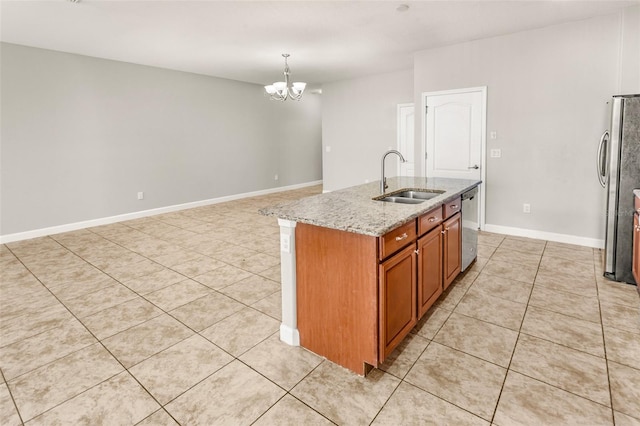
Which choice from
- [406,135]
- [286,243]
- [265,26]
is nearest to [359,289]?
[286,243]

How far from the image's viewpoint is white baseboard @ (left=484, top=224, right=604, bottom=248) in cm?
430

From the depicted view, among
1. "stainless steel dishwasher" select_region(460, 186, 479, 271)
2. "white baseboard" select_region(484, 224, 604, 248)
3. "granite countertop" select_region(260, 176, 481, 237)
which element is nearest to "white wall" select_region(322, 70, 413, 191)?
"white baseboard" select_region(484, 224, 604, 248)

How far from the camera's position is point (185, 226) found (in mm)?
5785

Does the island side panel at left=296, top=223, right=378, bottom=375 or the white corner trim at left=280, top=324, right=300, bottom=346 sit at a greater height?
the island side panel at left=296, top=223, right=378, bottom=375

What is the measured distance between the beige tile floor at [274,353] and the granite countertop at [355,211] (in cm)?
88

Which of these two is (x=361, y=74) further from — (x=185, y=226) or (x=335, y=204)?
(x=335, y=204)

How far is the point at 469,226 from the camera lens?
3.40 metres

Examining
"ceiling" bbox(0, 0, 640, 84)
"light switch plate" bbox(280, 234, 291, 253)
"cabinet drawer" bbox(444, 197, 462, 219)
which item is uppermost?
"ceiling" bbox(0, 0, 640, 84)

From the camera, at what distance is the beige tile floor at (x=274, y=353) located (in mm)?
1760

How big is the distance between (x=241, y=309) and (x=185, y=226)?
336 centimetres

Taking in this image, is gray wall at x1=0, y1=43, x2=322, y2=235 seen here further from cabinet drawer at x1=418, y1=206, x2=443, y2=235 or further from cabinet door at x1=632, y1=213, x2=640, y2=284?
cabinet door at x1=632, y1=213, x2=640, y2=284

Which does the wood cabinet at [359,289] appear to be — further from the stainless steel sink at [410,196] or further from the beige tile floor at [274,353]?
the stainless steel sink at [410,196]

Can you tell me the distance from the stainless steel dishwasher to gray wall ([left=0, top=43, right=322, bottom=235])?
561cm

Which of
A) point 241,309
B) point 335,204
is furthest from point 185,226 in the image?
point 335,204
